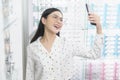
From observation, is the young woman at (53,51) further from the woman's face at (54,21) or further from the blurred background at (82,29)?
the blurred background at (82,29)

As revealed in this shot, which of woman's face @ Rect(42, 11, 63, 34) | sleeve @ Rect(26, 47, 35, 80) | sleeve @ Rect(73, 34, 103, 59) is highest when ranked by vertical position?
woman's face @ Rect(42, 11, 63, 34)

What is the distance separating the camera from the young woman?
1.31 metres

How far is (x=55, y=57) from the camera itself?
1.33 m

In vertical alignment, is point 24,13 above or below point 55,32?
above

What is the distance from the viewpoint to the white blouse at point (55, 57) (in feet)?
4.33

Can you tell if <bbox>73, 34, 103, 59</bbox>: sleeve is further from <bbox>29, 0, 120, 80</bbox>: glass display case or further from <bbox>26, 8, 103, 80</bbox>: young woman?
<bbox>29, 0, 120, 80</bbox>: glass display case

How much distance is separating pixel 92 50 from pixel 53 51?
23 centimetres

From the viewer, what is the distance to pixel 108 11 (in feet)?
4.91

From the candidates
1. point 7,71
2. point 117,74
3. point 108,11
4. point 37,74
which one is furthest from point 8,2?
point 117,74

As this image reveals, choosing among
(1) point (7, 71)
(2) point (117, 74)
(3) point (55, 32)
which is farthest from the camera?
(2) point (117, 74)

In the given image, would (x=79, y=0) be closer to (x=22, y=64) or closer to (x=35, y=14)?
(x=35, y=14)

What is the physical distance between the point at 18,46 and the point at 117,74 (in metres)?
0.69

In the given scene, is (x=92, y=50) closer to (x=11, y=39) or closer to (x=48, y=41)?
(x=48, y=41)

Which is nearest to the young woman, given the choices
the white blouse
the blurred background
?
the white blouse
